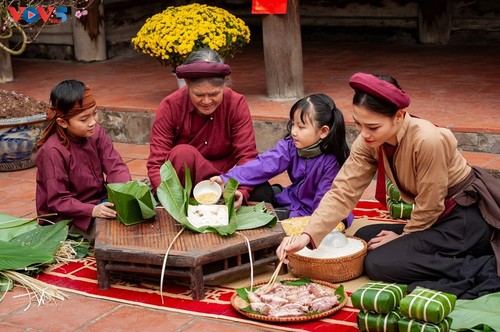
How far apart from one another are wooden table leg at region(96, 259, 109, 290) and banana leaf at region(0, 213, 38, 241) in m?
0.75

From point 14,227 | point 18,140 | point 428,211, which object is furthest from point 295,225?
point 18,140

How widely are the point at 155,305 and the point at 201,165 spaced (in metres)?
1.07

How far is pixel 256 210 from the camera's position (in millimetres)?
4434

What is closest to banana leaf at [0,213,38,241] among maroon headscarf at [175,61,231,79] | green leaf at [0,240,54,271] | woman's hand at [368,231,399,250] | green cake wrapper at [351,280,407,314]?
green leaf at [0,240,54,271]

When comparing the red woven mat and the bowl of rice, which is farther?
the bowl of rice

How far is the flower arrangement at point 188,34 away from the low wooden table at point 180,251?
2617 millimetres

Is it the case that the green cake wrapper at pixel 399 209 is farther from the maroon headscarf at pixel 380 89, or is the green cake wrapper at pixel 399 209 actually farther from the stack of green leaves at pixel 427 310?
the stack of green leaves at pixel 427 310

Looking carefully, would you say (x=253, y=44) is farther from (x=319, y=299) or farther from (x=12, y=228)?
(x=319, y=299)

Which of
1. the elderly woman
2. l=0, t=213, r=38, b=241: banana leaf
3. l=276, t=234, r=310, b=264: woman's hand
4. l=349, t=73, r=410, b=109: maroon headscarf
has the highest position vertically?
l=349, t=73, r=410, b=109: maroon headscarf

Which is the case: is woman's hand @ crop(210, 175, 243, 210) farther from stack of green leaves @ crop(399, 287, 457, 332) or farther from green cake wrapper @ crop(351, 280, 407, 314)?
stack of green leaves @ crop(399, 287, 457, 332)

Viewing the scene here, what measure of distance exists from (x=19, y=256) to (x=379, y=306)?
5.86 ft

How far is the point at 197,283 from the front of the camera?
12.9 feet

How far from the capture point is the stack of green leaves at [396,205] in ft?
15.6

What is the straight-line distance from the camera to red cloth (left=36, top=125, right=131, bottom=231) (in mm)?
4598
